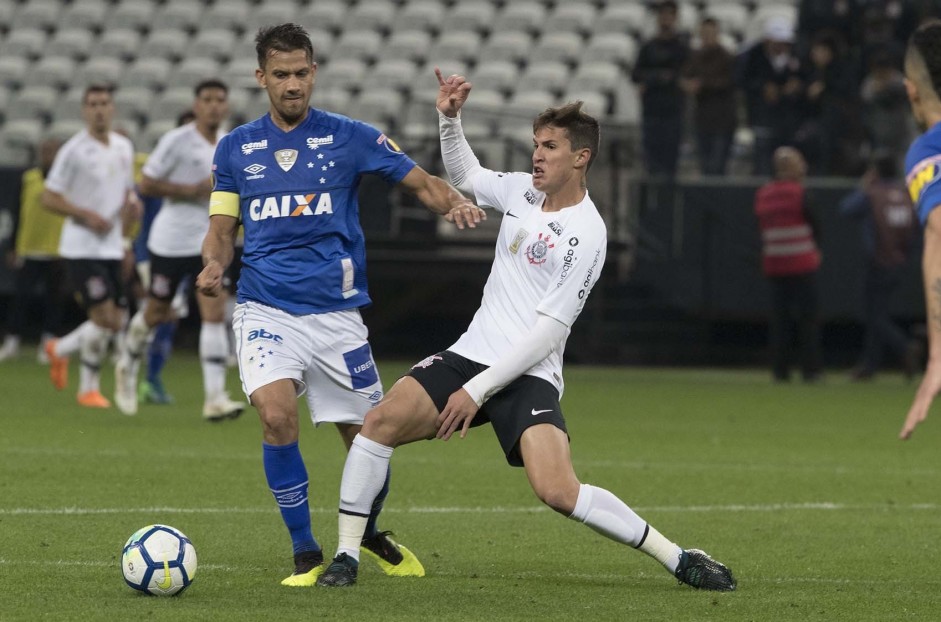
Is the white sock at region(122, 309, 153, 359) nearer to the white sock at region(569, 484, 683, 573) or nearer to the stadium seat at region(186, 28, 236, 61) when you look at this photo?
the white sock at region(569, 484, 683, 573)

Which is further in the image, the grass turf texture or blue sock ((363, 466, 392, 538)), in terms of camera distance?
blue sock ((363, 466, 392, 538))

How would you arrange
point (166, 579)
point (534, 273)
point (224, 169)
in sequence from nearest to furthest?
point (166, 579) < point (534, 273) < point (224, 169)

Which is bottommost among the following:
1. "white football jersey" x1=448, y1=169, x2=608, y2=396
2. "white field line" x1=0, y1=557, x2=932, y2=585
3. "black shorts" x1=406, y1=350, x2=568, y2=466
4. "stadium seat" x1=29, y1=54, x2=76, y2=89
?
"white field line" x1=0, y1=557, x2=932, y2=585

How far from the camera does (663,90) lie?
18953 millimetres

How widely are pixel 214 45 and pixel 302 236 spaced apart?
18862mm

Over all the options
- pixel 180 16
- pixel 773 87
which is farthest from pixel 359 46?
pixel 773 87

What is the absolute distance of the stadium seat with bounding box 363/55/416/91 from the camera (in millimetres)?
22938

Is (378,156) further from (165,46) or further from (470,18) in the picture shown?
(165,46)

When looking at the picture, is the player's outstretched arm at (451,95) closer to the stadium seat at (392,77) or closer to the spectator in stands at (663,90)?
the spectator in stands at (663,90)

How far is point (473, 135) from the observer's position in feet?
64.9

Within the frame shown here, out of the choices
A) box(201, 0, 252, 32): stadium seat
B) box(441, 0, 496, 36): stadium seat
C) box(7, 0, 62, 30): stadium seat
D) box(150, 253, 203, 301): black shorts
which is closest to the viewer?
box(150, 253, 203, 301): black shorts

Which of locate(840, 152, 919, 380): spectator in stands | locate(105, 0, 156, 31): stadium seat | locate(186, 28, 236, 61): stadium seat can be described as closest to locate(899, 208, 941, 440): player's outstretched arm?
locate(840, 152, 919, 380): spectator in stands

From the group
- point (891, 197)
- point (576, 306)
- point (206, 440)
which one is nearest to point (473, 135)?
point (891, 197)

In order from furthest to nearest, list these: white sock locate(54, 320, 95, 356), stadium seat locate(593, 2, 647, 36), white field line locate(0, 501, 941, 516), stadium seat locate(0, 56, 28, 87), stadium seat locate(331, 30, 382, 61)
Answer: stadium seat locate(0, 56, 28, 87), stadium seat locate(331, 30, 382, 61), stadium seat locate(593, 2, 647, 36), white sock locate(54, 320, 95, 356), white field line locate(0, 501, 941, 516)
